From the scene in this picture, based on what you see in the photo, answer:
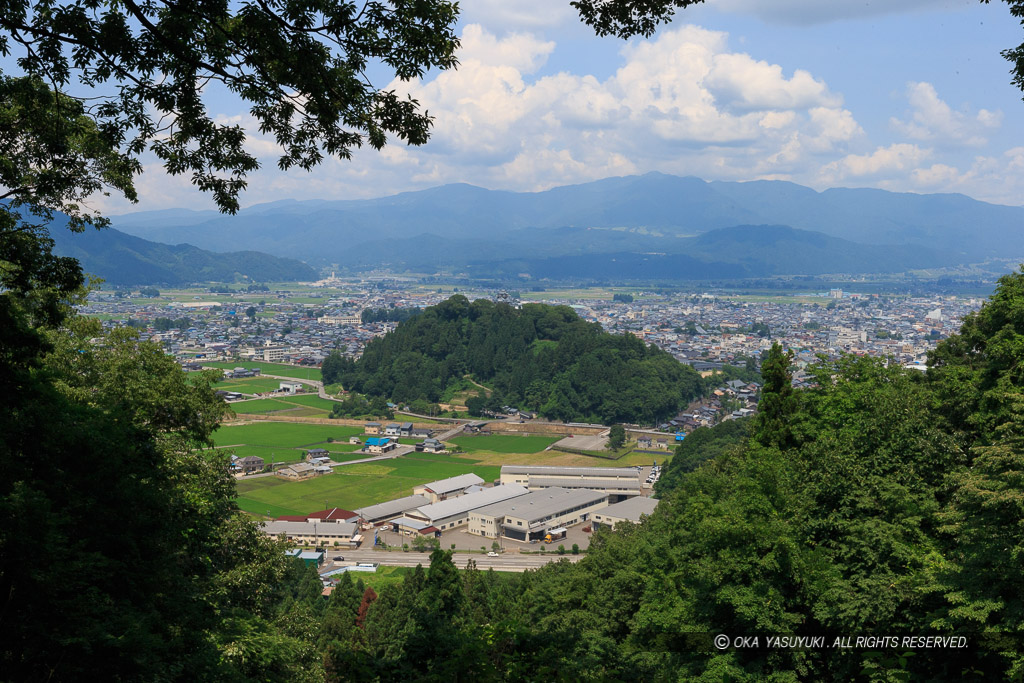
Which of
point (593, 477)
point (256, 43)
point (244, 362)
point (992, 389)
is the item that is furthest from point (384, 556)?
point (244, 362)

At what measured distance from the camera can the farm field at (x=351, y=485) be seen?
1194 inches

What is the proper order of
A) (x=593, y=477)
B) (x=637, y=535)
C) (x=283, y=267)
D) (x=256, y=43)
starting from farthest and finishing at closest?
(x=283, y=267), (x=593, y=477), (x=637, y=535), (x=256, y=43)

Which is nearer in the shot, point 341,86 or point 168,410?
point 341,86

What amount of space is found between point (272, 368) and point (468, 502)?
41.8 m

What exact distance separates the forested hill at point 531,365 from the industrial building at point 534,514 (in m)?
19.1

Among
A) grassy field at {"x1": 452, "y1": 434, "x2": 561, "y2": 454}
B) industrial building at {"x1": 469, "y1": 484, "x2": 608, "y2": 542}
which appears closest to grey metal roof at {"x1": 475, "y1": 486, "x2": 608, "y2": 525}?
industrial building at {"x1": 469, "y1": 484, "x2": 608, "y2": 542}

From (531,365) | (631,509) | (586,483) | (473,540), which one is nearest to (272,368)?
(531,365)

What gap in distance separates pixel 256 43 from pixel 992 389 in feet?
25.9

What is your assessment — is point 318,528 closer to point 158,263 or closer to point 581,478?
point 581,478

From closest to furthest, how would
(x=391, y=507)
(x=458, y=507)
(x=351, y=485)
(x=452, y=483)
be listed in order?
1. (x=458, y=507)
2. (x=391, y=507)
3. (x=452, y=483)
4. (x=351, y=485)

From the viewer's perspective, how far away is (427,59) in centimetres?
454

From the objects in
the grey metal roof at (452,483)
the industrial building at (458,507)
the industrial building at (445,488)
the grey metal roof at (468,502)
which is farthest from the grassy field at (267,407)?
the industrial building at (458,507)

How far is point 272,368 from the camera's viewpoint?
65.7 m

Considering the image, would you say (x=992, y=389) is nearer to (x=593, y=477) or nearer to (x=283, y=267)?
→ (x=593, y=477)
